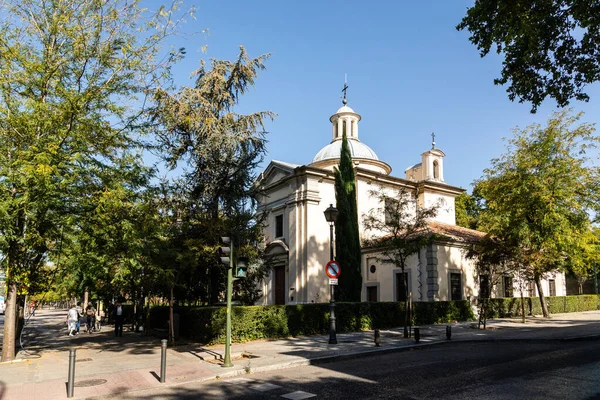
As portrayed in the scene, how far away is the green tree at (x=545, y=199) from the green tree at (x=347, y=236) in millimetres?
7352

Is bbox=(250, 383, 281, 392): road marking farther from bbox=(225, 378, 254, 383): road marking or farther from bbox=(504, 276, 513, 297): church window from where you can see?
bbox=(504, 276, 513, 297): church window

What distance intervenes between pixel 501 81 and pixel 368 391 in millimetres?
7780

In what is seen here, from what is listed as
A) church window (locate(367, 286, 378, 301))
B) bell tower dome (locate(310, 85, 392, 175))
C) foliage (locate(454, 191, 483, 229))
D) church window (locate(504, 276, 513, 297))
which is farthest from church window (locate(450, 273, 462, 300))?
foliage (locate(454, 191, 483, 229))

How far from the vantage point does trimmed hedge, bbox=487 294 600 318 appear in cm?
2577

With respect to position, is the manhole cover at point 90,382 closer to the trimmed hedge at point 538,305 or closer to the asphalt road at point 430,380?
the asphalt road at point 430,380

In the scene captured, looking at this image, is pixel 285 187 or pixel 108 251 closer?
pixel 108 251

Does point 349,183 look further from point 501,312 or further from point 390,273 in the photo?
point 501,312

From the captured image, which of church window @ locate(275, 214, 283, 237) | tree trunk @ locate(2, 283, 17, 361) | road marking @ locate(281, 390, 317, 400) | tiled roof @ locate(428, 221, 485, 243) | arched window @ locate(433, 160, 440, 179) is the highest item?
arched window @ locate(433, 160, 440, 179)

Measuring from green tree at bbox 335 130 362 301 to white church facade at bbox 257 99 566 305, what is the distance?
1.31 m

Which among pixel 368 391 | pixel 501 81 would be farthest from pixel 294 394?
pixel 501 81

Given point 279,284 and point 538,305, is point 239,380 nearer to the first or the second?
point 279,284

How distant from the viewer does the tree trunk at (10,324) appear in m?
13.0

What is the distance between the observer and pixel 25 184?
1172 centimetres

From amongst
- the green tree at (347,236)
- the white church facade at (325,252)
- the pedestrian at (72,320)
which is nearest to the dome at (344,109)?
the white church facade at (325,252)
